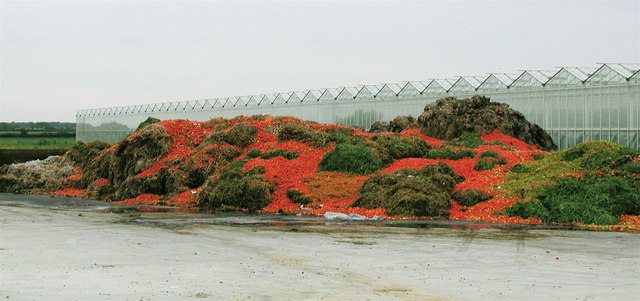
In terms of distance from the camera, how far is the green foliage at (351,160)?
29.5m

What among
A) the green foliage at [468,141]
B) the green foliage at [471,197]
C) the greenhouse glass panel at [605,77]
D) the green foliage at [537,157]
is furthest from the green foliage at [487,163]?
the greenhouse glass panel at [605,77]

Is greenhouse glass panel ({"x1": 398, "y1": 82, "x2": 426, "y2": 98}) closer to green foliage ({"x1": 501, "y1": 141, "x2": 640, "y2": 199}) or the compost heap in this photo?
the compost heap

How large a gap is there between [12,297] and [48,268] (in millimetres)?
2647

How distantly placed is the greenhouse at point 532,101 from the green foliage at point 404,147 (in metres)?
12.7

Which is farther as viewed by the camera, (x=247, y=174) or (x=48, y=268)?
(x=247, y=174)

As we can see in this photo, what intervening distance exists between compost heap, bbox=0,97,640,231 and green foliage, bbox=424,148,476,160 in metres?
0.07

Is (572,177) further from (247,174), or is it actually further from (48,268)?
(48,268)

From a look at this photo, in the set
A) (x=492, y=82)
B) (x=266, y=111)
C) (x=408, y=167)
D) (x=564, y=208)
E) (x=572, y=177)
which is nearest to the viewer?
(x=564, y=208)

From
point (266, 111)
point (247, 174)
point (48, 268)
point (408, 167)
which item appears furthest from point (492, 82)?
point (48, 268)

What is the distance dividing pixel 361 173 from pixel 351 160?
1035 mm

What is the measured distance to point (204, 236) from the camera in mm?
18000

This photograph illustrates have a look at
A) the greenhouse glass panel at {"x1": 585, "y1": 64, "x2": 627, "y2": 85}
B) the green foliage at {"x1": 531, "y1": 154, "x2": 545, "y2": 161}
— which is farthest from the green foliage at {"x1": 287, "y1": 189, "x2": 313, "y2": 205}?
the greenhouse glass panel at {"x1": 585, "y1": 64, "x2": 627, "y2": 85}

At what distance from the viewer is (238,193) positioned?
2736 cm

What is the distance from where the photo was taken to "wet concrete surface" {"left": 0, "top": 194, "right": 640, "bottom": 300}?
34.8 feet
